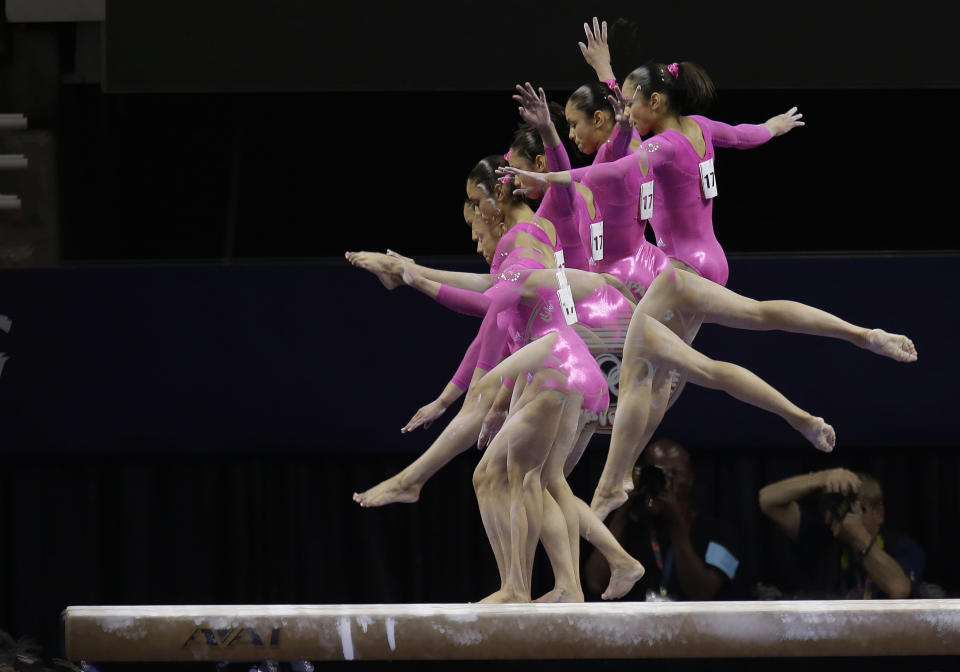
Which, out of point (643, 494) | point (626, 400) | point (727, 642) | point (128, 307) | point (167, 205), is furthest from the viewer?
point (167, 205)

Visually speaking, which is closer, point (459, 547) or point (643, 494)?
point (643, 494)

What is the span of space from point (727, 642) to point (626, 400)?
102 cm

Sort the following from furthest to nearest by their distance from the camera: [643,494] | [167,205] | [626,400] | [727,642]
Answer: [167,205] < [643,494] < [626,400] < [727,642]

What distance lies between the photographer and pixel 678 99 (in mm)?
5098

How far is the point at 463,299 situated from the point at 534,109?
794 millimetres

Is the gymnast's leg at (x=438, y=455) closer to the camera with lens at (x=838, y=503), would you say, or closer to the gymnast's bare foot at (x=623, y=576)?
the gymnast's bare foot at (x=623, y=576)

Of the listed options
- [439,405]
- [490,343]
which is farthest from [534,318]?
[439,405]

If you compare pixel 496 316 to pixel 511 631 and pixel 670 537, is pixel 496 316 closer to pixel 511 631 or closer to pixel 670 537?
pixel 511 631

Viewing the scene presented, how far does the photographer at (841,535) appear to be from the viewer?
5691 millimetres

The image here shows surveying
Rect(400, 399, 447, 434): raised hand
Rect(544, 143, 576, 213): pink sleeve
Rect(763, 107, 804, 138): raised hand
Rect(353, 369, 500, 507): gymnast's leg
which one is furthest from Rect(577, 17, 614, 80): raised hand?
Rect(400, 399, 447, 434): raised hand

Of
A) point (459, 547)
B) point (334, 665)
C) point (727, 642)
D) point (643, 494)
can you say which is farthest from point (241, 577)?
point (727, 642)

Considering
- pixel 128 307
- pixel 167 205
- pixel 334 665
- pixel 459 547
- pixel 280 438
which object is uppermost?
pixel 167 205

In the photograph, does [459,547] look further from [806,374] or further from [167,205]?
[167,205]

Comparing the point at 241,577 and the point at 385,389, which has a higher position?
the point at 385,389
